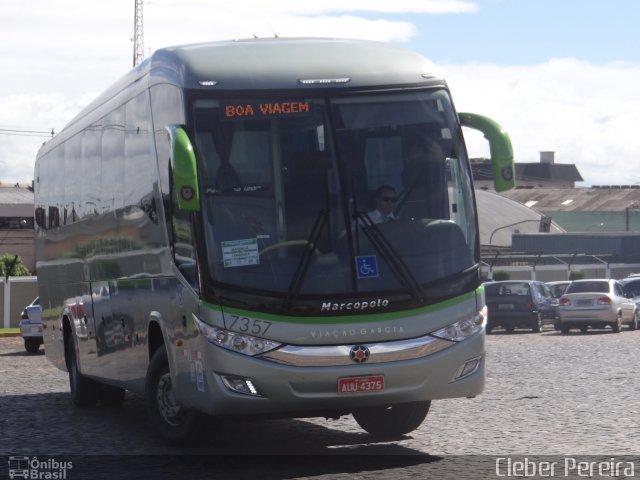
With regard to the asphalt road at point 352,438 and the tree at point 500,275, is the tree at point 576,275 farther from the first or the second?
the asphalt road at point 352,438

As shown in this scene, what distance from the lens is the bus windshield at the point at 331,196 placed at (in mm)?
10219

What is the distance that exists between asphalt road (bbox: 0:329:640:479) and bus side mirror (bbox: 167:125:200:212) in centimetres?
200

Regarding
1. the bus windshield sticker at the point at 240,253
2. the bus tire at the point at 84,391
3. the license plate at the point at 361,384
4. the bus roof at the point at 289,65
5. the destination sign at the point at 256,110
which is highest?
the bus roof at the point at 289,65

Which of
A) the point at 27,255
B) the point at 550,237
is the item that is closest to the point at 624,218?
the point at 550,237

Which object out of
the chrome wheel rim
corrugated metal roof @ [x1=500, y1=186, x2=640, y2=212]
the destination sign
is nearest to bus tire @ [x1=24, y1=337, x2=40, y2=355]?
the chrome wheel rim

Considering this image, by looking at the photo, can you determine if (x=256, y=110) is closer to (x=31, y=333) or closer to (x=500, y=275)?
(x=31, y=333)

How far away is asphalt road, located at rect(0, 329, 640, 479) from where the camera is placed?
10.0 m

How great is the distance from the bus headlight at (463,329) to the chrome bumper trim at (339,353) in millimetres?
175

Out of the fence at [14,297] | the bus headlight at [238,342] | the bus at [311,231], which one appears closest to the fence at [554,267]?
the fence at [14,297]

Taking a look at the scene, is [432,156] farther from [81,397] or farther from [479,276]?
[81,397]

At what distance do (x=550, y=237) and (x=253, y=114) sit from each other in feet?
261

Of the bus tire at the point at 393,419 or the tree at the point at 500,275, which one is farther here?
the tree at the point at 500,275

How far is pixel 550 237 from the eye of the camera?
290 ft

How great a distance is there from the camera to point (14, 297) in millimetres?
45625
